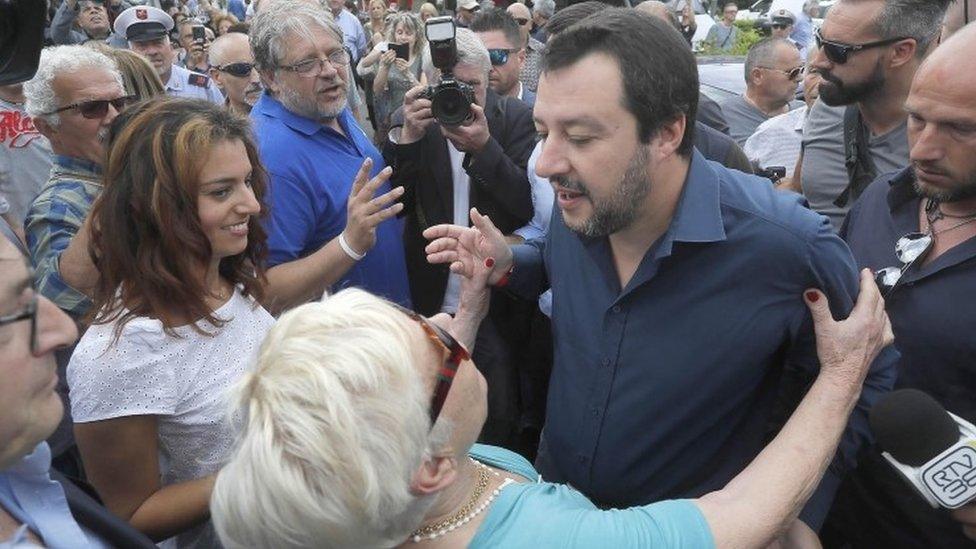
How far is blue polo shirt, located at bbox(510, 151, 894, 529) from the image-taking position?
1.63m

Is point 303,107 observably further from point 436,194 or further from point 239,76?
point 239,76

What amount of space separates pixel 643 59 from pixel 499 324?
1378 millimetres

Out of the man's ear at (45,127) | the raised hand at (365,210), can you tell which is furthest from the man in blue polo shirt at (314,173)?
the man's ear at (45,127)

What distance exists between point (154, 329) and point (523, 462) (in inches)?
33.8

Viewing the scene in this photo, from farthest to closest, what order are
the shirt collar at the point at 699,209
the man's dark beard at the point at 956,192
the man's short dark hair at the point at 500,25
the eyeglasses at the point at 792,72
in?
the man's short dark hair at the point at 500,25, the eyeglasses at the point at 792,72, the man's dark beard at the point at 956,192, the shirt collar at the point at 699,209

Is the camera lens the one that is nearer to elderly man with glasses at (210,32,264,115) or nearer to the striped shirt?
the striped shirt

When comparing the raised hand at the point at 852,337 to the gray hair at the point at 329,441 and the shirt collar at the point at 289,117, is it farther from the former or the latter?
the shirt collar at the point at 289,117

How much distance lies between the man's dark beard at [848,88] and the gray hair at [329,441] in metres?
2.30

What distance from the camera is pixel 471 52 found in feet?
11.1

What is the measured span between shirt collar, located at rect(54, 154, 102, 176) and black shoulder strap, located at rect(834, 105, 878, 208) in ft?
8.81

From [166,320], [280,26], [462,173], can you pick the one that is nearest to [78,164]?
[280,26]

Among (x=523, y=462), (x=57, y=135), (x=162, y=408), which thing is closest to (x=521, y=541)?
(x=523, y=462)

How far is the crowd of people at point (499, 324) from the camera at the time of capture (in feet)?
3.79

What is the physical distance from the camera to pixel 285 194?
258 centimetres
